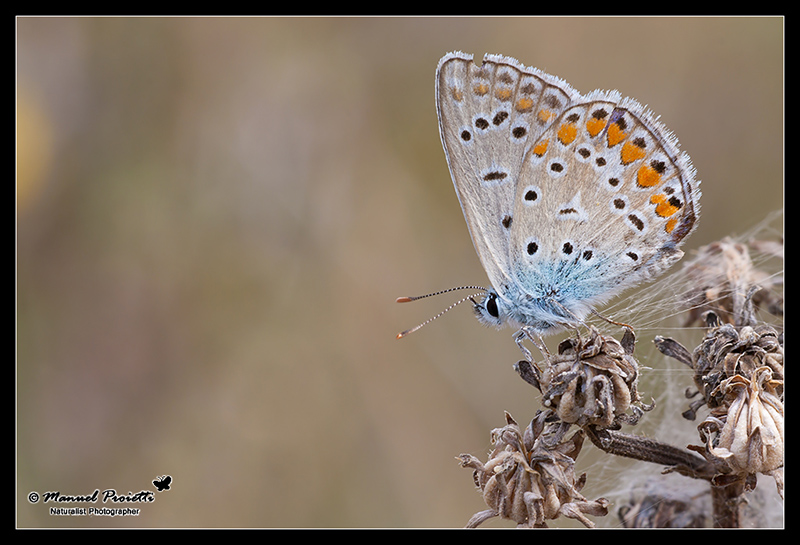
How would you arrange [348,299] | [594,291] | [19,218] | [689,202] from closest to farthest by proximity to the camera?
[689,202]
[594,291]
[19,218]
[348,299]

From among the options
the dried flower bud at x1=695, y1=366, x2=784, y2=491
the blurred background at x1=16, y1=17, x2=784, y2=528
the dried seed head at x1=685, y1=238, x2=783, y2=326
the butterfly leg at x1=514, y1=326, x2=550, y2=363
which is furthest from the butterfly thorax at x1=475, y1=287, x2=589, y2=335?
the blurred background at x1=16, y1=17, x2=784, y2=528

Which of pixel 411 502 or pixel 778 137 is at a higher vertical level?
pixel 778 137

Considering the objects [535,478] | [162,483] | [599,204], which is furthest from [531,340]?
[162,483]

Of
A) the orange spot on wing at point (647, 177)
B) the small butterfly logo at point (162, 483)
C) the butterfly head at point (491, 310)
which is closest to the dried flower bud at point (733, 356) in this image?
the orange spot on wing at point (647, 177)

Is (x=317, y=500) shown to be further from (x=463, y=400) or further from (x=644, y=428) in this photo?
(x=644, y=428)

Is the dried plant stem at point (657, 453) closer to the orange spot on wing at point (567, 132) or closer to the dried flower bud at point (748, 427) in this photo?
the dried flower bud at point (748, 427)

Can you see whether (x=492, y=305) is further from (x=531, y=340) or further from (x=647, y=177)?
(x=647, y=177)

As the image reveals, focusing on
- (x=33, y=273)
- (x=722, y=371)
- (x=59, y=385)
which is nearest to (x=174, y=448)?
(x=59, y=385)
